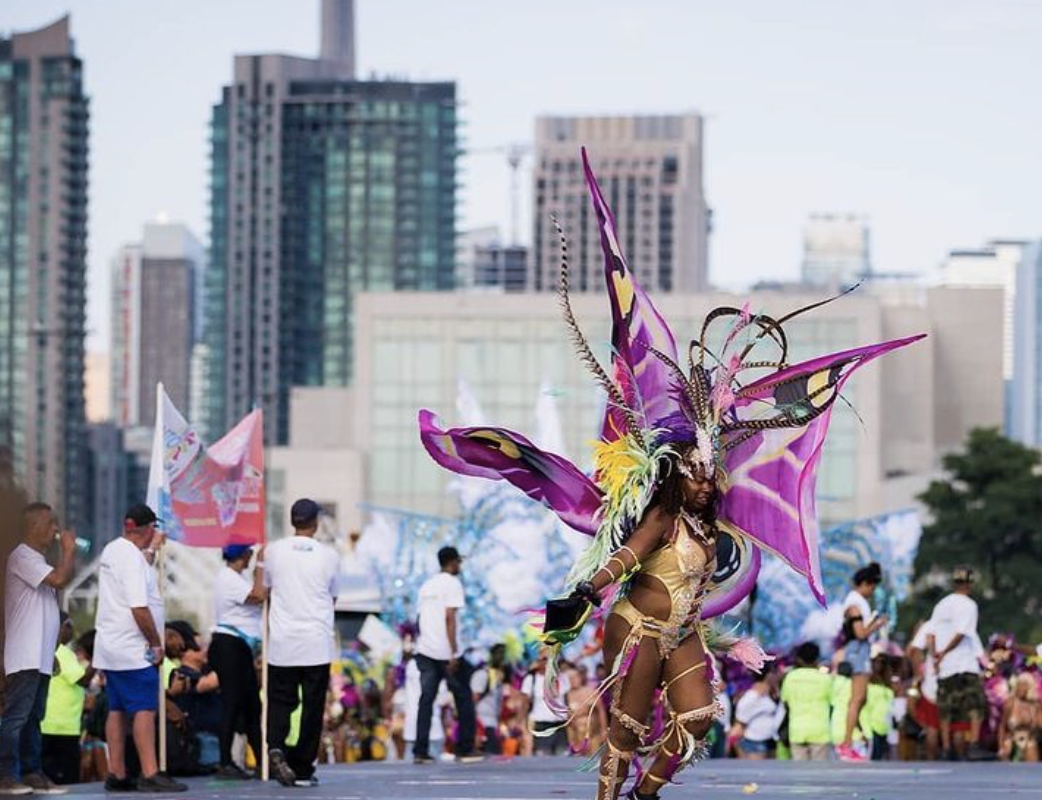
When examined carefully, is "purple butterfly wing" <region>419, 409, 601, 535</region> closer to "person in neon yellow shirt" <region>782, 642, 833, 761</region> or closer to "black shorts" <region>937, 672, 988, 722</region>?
"person in neon yellow shirt" <region>782, 642, 833, 761</region>

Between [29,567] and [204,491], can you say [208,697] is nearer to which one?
[204,491]

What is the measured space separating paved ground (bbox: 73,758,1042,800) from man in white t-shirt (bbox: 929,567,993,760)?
8.20 ft

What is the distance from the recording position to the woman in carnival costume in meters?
13.4

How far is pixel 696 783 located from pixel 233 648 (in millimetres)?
3199

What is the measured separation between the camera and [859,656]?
22984mm

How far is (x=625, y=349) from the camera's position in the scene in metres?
14.8

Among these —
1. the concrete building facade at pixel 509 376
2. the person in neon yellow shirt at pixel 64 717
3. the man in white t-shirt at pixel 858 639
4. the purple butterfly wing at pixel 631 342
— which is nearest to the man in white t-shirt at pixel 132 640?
the person in neon yellow shirt at pixel 64 717

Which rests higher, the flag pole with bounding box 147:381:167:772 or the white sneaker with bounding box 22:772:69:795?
the flag pole with bounding box 147:381:167:772

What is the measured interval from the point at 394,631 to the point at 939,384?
11742 centimetres

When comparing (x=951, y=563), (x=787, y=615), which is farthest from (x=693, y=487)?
(x=951, y=563)

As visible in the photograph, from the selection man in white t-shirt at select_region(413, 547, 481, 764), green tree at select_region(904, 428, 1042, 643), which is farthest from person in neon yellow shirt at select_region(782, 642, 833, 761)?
green tree at select_region(904, 428, 1042, 643)

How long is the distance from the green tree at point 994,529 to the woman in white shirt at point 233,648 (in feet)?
220

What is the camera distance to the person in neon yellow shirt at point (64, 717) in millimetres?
19531

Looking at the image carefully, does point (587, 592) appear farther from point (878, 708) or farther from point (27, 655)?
point (878, 708)
